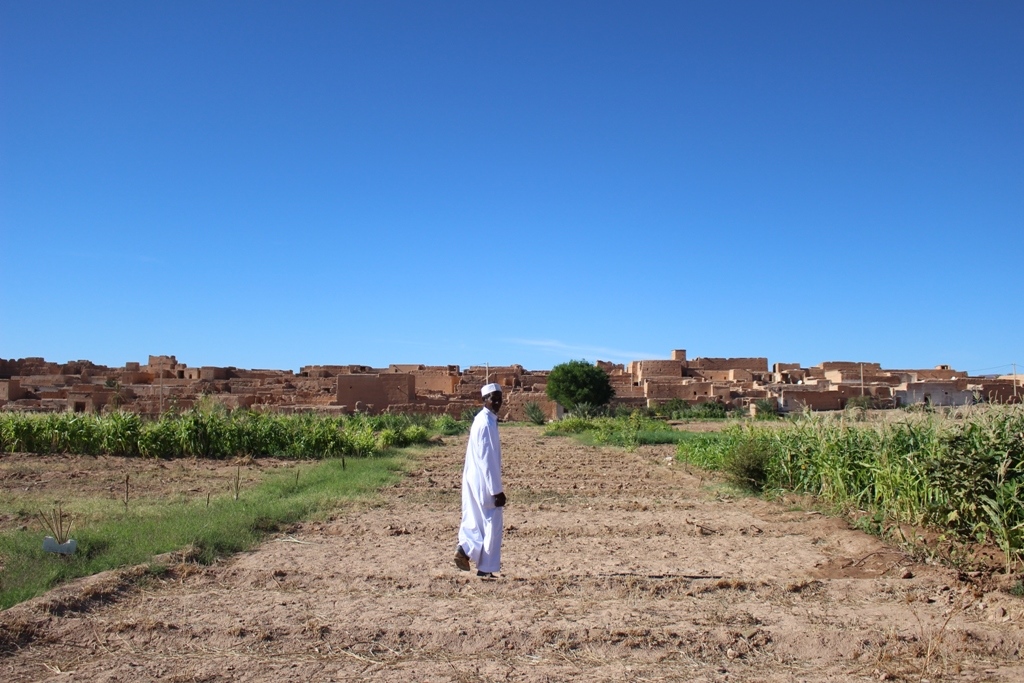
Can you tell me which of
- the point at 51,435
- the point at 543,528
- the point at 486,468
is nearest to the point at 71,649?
the point at 486,468

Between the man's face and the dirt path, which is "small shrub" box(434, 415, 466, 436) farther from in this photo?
the man's face

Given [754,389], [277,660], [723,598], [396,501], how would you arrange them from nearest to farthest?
[277,660] < [723,598] < [396,501] < [754,389]

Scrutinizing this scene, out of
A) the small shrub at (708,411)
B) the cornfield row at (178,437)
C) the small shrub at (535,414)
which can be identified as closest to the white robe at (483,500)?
the cornfield row at (178,437)

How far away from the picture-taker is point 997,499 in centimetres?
678

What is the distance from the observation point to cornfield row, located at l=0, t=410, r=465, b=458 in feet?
57.1

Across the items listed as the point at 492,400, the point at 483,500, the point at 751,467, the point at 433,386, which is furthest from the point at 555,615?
the point at 433,386

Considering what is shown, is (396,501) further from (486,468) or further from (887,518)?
(887,518)

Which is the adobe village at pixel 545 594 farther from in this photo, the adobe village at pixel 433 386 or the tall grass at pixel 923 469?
the adobe village at pixel 433 386

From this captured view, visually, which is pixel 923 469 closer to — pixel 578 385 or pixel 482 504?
pixel 482 504

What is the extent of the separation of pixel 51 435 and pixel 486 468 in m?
14.5

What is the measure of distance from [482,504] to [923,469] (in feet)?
13.1

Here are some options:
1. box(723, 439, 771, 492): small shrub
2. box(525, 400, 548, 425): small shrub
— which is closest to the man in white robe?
box(723, 439, 771, 492): small shrub

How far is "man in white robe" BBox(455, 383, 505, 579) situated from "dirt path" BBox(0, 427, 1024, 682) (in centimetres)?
20

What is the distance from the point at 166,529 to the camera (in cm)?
791
